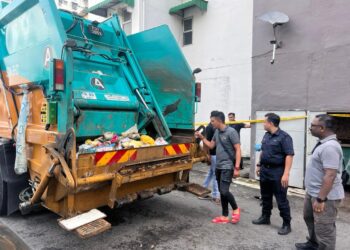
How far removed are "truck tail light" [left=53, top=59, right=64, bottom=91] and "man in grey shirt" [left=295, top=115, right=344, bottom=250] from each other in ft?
7.69

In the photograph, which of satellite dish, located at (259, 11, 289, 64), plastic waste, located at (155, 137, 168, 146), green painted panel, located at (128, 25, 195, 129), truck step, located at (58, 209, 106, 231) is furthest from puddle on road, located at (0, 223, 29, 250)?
satellite dish, located at (259, 11, 289, 64)

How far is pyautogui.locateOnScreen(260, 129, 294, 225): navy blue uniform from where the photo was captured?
3496mm

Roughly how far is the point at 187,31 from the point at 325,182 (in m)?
8.72

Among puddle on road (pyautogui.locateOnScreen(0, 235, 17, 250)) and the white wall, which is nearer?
puddle on road (pyautogui.locateOnScreen(0, 235, 17, 250))

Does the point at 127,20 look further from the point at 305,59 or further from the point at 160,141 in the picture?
the point at 160,141

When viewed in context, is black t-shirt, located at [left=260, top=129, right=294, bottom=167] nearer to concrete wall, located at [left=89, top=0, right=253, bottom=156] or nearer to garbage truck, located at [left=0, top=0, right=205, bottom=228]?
garbage truck, located at [left=0, top=0, right=205, bottom=228]

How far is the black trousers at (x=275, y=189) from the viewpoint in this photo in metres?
3.51

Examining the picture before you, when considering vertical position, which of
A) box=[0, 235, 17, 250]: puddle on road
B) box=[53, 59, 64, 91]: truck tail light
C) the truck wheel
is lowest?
box=[0, 235, 17, 250]: puddle on road

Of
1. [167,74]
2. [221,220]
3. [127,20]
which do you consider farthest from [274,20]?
[127,20]

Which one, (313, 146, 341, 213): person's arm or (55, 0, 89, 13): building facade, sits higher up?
(55, 0, 89, 13): building facade

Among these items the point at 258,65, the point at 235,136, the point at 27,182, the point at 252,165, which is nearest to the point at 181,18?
the point at 258,65

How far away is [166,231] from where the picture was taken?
3492 mm

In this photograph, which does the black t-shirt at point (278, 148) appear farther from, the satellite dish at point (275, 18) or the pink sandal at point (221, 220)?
the satellite dish at point (275, 18)

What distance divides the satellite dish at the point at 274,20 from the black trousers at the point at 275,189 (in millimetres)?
3132
